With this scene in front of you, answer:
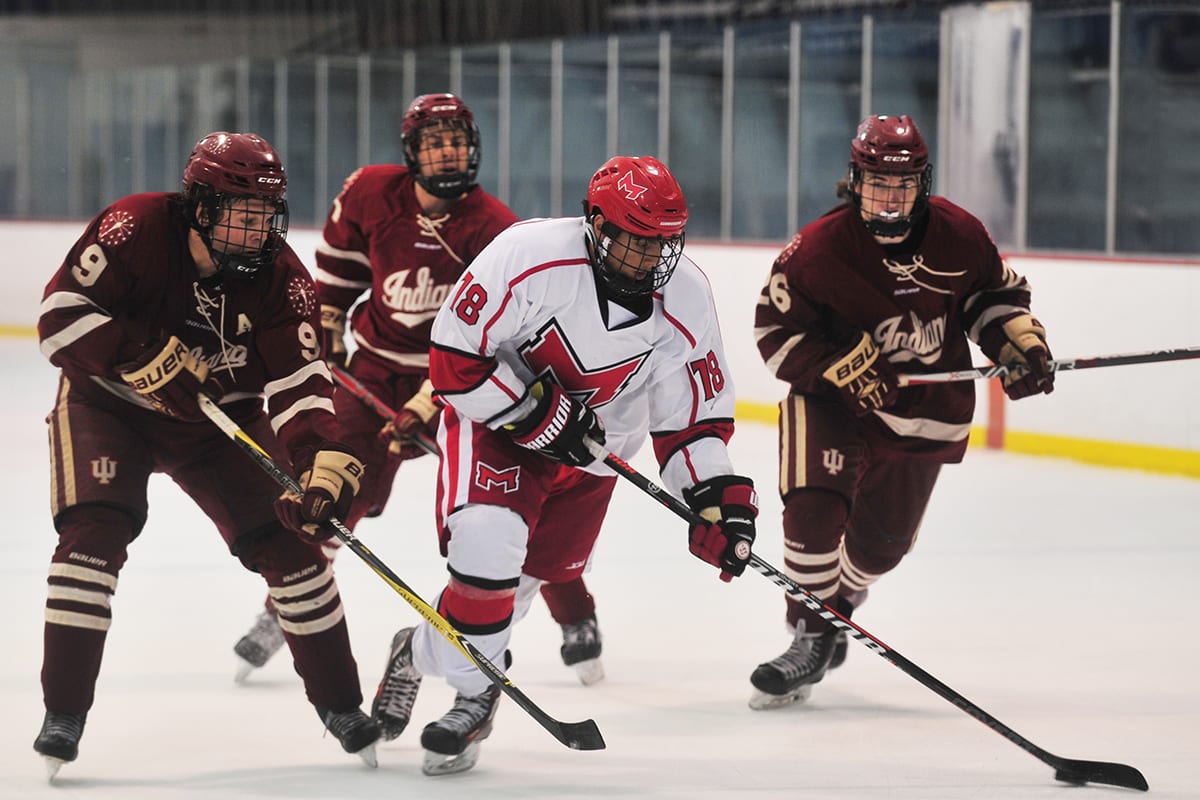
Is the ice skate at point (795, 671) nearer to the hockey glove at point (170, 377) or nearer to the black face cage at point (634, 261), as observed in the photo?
the black face cage at point (634, 261)

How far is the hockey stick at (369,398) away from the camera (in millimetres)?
3705

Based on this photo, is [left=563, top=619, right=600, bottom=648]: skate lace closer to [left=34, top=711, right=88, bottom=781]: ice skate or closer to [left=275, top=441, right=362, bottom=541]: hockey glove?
[left=275, top=441, right=362, bottom=541]: hockey glove

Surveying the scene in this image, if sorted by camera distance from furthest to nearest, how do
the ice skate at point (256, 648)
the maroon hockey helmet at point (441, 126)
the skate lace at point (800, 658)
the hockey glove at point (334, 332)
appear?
the hockey glove at point (334, 332), the maroon hockey helmet at point (441, 126), the ice skate at point (256, 648), the skate lace at point (800, 658)

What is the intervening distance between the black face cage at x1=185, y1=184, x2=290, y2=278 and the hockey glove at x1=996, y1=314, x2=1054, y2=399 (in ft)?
5.04

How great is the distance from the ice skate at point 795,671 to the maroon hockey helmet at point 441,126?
126 centimetres

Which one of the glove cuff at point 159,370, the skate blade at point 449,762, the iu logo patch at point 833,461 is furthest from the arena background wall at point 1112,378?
the glove cuff at point 159,370

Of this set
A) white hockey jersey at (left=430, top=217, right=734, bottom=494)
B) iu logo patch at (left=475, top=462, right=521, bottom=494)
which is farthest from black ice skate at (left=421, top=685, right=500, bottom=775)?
white hockey jersey at (left=430, top=217, right=734, bottom=494)

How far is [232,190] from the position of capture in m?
2.79

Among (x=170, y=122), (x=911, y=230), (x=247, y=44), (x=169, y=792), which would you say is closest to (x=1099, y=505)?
(x=911, y=230)

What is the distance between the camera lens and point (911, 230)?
3.46 metres

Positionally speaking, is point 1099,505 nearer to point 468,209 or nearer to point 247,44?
point 468,209

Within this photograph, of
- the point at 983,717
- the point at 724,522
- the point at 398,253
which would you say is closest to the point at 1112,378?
the point at 398,253

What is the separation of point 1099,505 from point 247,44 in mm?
12269

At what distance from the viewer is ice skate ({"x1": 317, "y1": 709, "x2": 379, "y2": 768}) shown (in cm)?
293
